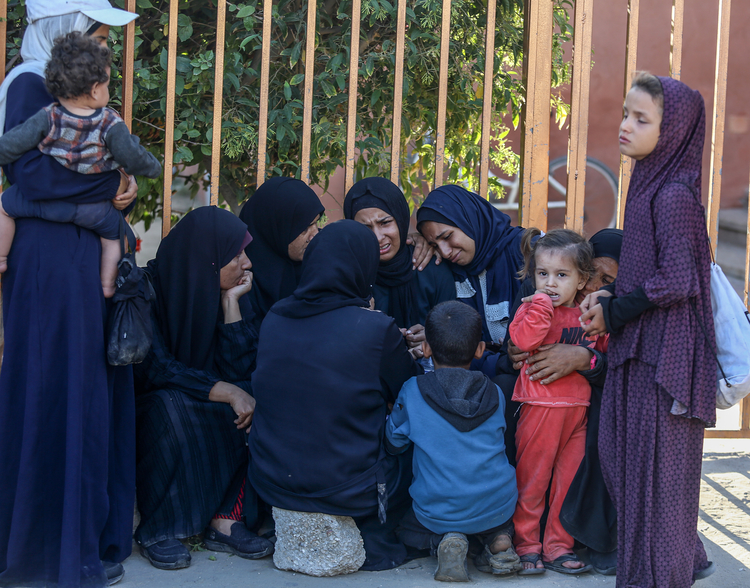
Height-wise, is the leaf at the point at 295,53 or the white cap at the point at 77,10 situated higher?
the leaf at the point at 295,53

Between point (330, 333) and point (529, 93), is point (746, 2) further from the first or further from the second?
point (330, 333)

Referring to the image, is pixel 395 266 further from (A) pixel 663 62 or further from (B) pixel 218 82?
(A) pixel 663 62

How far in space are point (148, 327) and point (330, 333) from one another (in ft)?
2.17

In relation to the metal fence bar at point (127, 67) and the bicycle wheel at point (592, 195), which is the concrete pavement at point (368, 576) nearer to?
the metal fence bar at point (127, 67)

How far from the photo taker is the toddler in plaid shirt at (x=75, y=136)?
253 centimetres

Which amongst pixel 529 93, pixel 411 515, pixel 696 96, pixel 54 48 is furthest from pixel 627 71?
pixel 54 48

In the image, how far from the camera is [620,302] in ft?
8.41

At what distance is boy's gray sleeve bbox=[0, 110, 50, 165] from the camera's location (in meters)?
2.54

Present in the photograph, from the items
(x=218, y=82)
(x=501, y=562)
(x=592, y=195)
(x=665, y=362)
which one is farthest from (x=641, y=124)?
(x=592, y=195)

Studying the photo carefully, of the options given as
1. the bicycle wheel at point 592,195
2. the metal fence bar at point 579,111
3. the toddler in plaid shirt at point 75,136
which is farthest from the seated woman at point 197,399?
the bicycle wheel at point 592,195

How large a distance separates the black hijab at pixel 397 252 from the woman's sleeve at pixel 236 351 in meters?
0.67

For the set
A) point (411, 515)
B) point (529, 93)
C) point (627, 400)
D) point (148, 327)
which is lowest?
point (411, 515)

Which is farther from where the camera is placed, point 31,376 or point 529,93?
point 529,93

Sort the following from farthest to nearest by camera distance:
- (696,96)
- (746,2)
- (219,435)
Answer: (746,2) < (219,435) < (696,96)
